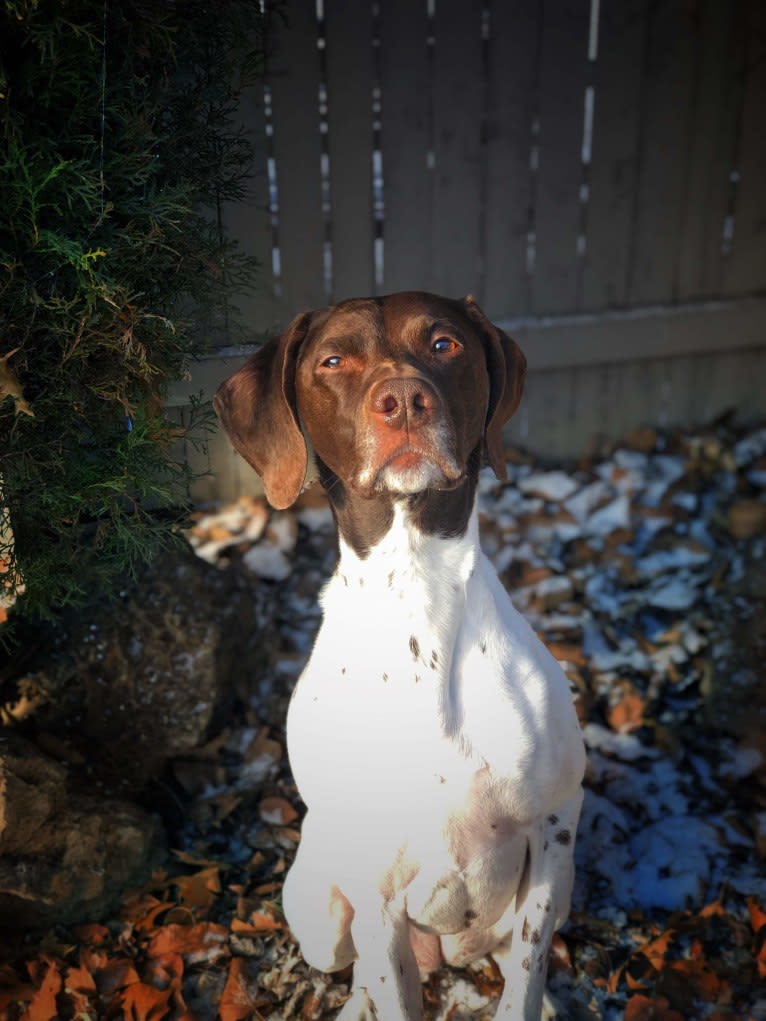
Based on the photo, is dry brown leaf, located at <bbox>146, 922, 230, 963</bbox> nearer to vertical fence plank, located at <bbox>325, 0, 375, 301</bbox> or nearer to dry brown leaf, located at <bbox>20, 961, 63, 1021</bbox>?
dry brown leaf, located at <bbox>20, 961, 63, 1021</bbox>

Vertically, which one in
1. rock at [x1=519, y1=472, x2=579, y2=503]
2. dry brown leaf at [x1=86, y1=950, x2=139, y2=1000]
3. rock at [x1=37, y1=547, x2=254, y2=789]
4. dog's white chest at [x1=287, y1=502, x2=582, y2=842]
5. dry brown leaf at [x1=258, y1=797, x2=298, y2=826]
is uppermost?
dog's white chest at [x1=287, y1=502, x2=582, y2=842]

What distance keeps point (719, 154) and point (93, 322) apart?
3.77 metres

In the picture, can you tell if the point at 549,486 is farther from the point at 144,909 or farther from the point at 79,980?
the point at 79,980

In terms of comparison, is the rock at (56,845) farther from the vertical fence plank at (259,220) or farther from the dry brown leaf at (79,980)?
the vertical fence plank at (259,220)

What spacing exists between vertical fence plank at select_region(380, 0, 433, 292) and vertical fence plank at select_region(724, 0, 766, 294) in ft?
5.49

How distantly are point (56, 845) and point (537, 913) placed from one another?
135 centimetres

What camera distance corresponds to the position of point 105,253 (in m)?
2.12

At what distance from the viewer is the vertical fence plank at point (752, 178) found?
186 inches

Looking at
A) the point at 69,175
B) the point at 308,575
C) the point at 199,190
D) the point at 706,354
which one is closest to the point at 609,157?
the point at 706,354

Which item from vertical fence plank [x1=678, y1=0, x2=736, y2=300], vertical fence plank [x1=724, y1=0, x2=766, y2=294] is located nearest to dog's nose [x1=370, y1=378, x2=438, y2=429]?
vertical fence plank [x1=678, y1=0, x2=736, y2=300]

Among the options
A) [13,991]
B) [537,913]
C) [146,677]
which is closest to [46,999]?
[13,991]

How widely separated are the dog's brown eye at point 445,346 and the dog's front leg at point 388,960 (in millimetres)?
1148

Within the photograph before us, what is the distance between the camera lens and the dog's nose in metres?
1.84

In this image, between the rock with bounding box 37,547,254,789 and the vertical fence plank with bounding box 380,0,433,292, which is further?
the vertical fence plank with bounding box 380,0,433,292
